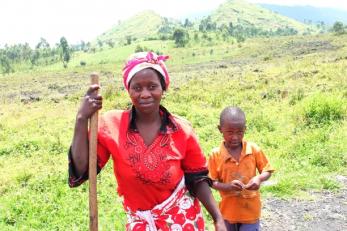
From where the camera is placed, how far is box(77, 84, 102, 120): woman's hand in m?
2.08

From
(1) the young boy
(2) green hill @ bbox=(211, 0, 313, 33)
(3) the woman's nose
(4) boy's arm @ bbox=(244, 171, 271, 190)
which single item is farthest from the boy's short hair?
(2) green hill @ bbox=(211, 0, 313, 33)

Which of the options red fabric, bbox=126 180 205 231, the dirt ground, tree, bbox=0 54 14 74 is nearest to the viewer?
red fabric, bbox=126 180 205 231

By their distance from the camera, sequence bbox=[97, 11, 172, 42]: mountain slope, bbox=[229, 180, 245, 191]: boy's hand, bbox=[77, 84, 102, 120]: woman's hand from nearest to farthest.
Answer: bbox=[77, 84, 102, 120]: woman's hand, bbox=[229, 180, 245, 191]: boy's hand, bbox=[97, 11, 172, 42]: mountain slope

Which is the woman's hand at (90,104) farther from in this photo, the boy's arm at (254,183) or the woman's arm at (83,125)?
the boy's arm at (254,183)

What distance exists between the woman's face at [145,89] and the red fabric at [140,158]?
0.13 meters

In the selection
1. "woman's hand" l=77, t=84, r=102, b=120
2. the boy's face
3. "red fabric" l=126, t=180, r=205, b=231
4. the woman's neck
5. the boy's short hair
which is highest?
"woman's hand" l=77, t=84, r=102, b=120

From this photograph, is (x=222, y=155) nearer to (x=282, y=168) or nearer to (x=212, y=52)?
(x=282, y=168)

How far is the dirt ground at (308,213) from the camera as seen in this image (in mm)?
4805

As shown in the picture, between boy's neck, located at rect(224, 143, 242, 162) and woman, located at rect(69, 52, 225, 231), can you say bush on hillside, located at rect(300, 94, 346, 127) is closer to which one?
boy's neck, located at rect(224, 143, 242, 162)

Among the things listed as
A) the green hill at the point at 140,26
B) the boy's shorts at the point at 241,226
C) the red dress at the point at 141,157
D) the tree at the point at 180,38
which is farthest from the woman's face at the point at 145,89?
the green hill at the point at 140,26

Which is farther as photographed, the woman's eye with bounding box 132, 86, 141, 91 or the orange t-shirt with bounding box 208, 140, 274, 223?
the orange t-shirt with bounding box 208, 140, 274, 223

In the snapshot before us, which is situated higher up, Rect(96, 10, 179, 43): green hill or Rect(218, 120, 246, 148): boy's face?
Rect(96, 10, 179, 43): green hill

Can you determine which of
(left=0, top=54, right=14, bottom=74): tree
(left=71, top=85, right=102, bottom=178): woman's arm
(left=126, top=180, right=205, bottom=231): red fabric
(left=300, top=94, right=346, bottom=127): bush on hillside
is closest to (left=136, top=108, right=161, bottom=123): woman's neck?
(left=71, top=85, right=102, bottom=178): woman's arm

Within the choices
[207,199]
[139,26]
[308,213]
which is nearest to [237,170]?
[207,199]
